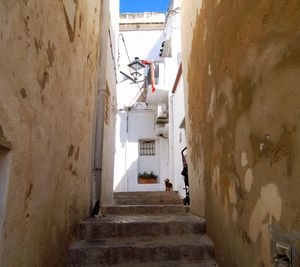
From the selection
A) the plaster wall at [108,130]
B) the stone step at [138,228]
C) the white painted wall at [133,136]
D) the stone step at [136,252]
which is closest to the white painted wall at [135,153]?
the white painted wall at [133,136]

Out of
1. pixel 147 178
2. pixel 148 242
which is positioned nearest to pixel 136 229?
pixel 148 242

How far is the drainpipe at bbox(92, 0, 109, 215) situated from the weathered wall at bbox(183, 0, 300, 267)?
63.4 inches

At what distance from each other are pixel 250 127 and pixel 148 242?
166 cm

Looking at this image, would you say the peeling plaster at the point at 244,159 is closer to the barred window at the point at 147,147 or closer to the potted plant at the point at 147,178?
the potted plant at the point at 147,178

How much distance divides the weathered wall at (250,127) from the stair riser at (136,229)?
0.82 ft

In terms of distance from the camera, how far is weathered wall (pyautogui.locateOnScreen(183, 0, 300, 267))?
1472 millimetres

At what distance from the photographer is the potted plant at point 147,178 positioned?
11406mm

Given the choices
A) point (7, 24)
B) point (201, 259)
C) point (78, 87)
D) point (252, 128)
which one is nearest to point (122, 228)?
point (201, 259)

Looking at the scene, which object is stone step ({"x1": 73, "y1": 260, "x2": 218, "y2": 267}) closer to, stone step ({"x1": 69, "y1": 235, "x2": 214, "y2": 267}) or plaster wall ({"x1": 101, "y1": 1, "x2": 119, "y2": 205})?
stone step ({"x1": 69, "y1": 235, "x2": 214, "y2": 267})

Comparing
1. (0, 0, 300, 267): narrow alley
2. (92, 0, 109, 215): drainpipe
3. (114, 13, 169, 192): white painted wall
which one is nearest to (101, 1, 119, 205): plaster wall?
(92, 0, 109, 215): drainpipe

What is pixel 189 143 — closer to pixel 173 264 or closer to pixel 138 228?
pixel 138 228

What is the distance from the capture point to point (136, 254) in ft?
9.00

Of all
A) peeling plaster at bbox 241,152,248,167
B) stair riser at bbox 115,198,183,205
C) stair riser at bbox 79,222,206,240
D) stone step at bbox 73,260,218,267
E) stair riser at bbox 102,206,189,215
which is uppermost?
peeling plaster at bbox 241,152,248,167

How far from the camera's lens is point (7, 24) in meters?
1.40
